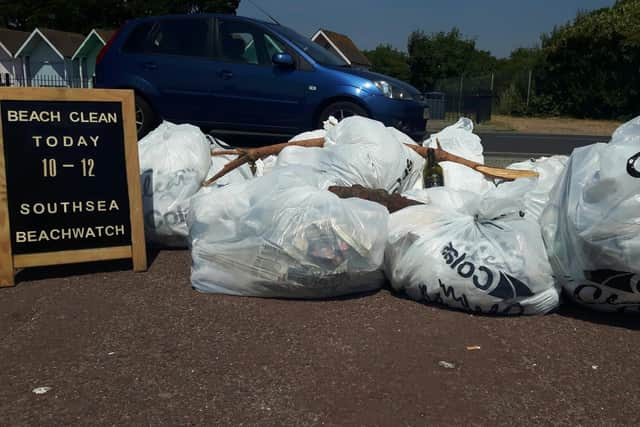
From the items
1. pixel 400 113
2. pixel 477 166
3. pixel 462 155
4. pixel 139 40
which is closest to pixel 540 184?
pixel 477 166

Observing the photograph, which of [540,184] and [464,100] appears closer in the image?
[540,184]

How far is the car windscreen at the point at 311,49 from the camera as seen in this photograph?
6.68m

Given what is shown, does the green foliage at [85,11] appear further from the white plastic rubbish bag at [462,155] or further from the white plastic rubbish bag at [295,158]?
the white plastic rubbish bag at [295,158]

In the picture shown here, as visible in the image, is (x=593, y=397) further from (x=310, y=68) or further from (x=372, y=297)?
(x=310, y=68)

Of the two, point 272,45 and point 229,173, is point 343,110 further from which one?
point 229,173

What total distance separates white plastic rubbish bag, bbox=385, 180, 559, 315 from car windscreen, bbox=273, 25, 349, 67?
3.68 metres

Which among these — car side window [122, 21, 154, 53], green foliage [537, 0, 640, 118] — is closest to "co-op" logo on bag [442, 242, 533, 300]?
car side window [122, 21, 154, 53]

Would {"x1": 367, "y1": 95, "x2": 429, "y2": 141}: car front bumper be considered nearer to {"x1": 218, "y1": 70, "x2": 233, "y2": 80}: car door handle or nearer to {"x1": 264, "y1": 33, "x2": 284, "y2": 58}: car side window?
{"x1": 264, "y1": 33, "x2": 284, "y2": 58}: car side window

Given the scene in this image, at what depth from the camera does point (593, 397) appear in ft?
7.70

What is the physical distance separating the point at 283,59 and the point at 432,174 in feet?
8.59

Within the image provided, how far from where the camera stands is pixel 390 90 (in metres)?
6.41

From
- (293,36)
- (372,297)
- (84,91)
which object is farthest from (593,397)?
(293,36)

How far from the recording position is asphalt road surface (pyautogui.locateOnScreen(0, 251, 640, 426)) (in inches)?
87.0

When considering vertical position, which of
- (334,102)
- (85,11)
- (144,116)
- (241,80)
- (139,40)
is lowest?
(144,116)
